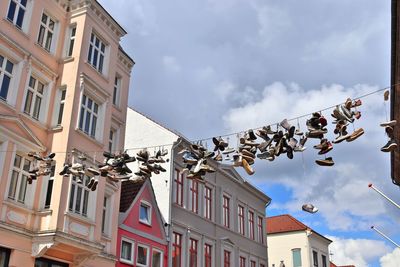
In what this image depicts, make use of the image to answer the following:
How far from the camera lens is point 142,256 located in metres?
20.8

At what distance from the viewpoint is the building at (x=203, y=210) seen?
23.3 m

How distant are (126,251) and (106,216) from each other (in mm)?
2162

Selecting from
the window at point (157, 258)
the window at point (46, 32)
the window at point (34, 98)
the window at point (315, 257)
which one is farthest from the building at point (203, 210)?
the window at point (315, 257)

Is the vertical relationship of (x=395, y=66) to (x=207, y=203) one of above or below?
above

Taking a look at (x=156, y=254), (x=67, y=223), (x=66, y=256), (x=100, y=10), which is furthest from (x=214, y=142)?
(x=156, y=254)

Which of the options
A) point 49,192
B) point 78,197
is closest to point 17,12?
point 49,192

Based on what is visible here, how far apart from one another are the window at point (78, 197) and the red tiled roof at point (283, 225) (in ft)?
86.1

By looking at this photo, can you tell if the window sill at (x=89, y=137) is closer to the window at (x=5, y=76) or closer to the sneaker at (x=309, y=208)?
the window at (x=5, y=76)

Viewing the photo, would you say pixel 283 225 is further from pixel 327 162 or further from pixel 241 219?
pixel 327 162

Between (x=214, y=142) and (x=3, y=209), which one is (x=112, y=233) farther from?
(x=214, y=142)

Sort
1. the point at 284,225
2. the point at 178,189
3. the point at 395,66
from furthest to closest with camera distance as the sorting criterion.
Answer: the point at 284,225 < the point at 178,189 < the point at 395,66

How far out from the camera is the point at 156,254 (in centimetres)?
2177

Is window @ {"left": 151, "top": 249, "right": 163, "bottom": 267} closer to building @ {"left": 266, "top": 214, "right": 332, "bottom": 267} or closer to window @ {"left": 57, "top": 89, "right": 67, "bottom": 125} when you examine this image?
window @ {"left": 57, "top": 89, "right": 67, "bottom": 125}

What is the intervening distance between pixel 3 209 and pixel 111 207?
5384 mm
